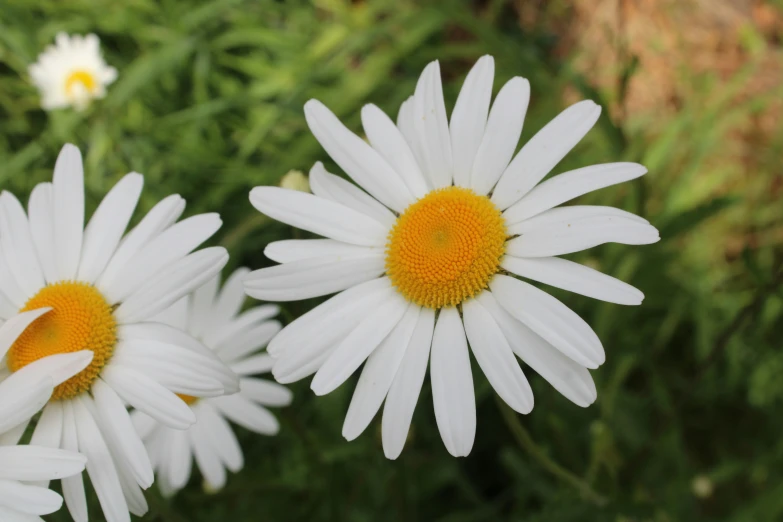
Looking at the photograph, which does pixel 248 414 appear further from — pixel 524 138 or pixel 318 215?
pixel 524 138

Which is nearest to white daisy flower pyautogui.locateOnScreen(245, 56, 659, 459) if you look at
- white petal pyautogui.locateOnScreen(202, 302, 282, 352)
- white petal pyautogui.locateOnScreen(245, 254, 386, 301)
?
white petal pyautogui.locateOnScreen(245, 254, 386, 301)

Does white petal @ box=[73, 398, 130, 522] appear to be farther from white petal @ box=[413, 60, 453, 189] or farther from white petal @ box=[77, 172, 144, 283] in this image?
white petal @ box=[413, 60, 453, 189]

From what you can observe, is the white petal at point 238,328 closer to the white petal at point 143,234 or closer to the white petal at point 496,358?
the white petal at point 143,234

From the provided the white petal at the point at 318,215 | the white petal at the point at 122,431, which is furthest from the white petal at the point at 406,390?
the white petal at the point at 122,431

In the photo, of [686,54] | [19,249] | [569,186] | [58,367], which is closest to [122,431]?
[58,367]

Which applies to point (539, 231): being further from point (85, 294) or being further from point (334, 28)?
point (334, 28)
